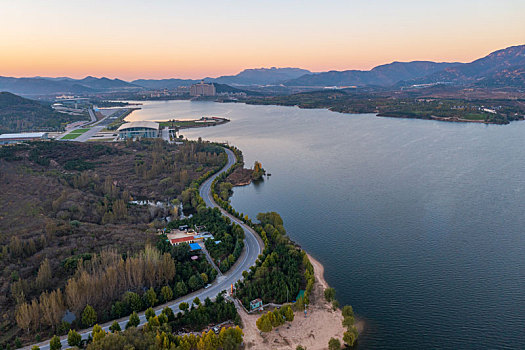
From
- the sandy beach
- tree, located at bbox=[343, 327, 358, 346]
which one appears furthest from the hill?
tree, located at bbox=[343, 327, 358, 346]

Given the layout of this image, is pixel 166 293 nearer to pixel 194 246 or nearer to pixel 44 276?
pixel 194 246

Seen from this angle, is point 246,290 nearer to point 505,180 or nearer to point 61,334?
point 61,334

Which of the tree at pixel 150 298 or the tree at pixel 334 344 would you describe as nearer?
the tree at pixel 334 344

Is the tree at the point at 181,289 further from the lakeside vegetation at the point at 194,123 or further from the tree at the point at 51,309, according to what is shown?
the lakeside vegetation at the point at 194,123

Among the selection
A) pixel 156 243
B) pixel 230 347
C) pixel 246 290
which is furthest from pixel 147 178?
pixel 230 347

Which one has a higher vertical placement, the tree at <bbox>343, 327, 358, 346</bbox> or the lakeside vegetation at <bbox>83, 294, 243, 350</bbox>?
the lakeside vegetation at <bbox>83, 294, 243, 350</bbox>

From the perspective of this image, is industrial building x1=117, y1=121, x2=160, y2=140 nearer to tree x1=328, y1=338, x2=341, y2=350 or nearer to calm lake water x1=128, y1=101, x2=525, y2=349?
calm lake water x1=128, y1=101, x2=525, y2=349

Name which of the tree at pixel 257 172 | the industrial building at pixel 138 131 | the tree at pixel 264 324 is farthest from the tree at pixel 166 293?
the industrial building at pixel 138 131

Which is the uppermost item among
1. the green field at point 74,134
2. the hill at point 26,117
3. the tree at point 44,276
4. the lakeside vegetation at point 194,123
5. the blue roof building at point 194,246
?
the hill at point 26,117
